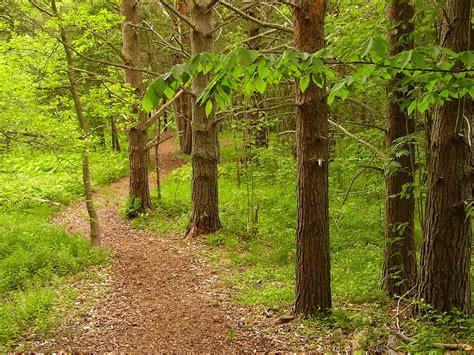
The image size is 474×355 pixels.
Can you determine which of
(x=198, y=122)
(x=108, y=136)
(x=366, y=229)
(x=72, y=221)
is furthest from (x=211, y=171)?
(x=108, y=136)

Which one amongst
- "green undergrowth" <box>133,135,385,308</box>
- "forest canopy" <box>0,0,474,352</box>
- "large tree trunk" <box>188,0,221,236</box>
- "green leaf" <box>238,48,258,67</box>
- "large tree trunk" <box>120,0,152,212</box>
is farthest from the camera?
"large tree trunk" <box>120,0,152,212</box>

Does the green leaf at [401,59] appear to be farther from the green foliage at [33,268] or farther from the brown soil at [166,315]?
the green foliage at [33,268]

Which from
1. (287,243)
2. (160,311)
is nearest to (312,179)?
(160,311)

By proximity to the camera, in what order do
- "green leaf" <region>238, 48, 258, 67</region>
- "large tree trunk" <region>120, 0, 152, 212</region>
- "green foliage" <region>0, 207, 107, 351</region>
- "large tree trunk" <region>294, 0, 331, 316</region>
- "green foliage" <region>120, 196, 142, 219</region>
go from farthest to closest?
"green foliage" <region>120, 196, 142, 219</region>, "large tree trunk" <region>120, 0, 152, 212</region>, "green foliage" <region>0, 207, 107, 351</region>, "large tree trunk" <region>294, 0, 331, 316</region>, "green leaf" <region>238, 48, 258, 67</region>

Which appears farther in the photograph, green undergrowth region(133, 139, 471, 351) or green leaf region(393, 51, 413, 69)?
green undergrowth region(133, 139, 471, 351)

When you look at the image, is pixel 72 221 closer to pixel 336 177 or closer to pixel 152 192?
pixel 152 192

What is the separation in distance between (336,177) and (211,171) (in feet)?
23.8

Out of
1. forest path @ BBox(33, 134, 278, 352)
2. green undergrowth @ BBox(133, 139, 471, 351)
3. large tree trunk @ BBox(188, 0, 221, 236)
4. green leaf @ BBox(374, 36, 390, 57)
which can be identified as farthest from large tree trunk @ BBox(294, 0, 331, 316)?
large tree trunk @ BBox(188, 0, 221, 236)

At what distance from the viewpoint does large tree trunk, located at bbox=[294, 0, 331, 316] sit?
5391 mm

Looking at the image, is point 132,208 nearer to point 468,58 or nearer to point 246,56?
point 246,56

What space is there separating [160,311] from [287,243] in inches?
176

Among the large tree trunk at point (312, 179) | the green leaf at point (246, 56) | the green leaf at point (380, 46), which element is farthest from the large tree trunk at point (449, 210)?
the green leaf at point (246, 56)

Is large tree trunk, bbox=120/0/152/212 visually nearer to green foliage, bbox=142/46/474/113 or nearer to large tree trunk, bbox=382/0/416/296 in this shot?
large tree trunk, bbox=382/0/416/296

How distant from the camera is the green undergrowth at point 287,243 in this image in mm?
5660
